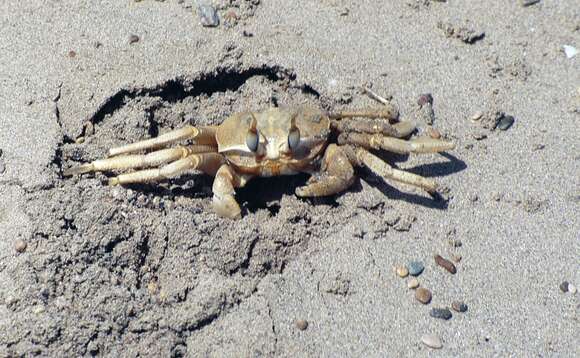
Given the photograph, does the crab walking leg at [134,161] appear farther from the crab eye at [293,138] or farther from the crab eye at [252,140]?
the crab eye at [293,138]

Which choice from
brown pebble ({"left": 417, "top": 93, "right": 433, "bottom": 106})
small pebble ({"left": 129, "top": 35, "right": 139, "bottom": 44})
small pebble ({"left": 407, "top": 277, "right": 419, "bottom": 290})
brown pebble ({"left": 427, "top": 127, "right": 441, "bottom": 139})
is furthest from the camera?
small pebble ({"left": 129, "top": 35, "right": 139, "bottom": 44})

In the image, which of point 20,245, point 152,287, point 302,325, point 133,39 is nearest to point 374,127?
point 302,325

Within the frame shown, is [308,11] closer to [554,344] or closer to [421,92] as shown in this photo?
[421,92]

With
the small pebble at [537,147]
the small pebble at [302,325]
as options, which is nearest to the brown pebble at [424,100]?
the small pebble at [537,147]

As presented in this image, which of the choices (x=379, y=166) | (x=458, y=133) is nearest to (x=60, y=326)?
(x=379, y=166)

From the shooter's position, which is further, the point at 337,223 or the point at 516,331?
the point at 337,223

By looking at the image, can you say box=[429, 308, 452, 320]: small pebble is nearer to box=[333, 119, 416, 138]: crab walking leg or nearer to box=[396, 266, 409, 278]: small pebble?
box=[396, 266, 409, 278]: small pebble

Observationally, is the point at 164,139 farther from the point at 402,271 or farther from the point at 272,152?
the point at 402,271

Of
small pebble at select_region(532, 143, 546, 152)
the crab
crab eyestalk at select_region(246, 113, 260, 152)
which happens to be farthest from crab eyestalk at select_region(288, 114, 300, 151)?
small pebble at select_region(532, 143, 546, 152)
